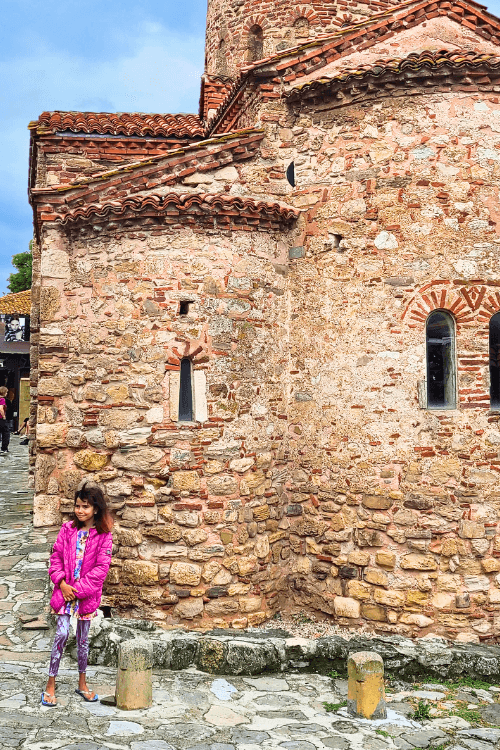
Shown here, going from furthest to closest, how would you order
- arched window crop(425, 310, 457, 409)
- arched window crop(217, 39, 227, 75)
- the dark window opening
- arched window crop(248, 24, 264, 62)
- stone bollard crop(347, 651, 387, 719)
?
arched window crop(217, 39, 227, 75) → arched window crop(248, 24, 264, 62) → the dark window opening → arched window crop(425, 310, 457, 409) → stone bollard crop(347, 651, 387, 719)

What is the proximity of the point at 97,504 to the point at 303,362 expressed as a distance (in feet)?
11.3

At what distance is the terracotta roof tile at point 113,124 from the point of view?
32.8 feet

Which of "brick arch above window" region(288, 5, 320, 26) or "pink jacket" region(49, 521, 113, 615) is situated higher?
"brick arch above window" region(288, 5, 320, 26)

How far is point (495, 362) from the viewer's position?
7363 millimetres

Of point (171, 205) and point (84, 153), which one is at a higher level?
point (84, 153)

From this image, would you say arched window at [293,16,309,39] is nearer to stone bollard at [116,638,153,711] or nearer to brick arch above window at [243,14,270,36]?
brick arch above window at [243,14,270,36]

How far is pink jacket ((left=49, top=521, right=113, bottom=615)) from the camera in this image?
493 centimetres

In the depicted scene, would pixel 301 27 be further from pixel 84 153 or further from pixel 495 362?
pixel 495 362

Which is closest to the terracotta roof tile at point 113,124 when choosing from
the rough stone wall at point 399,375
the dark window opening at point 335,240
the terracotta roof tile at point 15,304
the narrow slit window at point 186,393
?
the rough stone wall at point 399,375

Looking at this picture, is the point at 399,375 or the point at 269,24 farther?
the point at 269,24

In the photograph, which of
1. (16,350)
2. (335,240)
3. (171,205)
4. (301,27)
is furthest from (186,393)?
(16,350)

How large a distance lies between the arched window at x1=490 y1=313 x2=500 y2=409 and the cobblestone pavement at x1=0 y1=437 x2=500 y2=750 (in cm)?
276

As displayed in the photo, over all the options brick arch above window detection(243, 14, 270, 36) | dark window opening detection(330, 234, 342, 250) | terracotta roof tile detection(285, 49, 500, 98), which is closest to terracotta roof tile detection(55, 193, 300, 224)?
dark window opening detection(330, 234, 342, 250)

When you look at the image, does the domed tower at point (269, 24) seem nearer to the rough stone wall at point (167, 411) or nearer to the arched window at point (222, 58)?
the arched window at point (222, 58)
